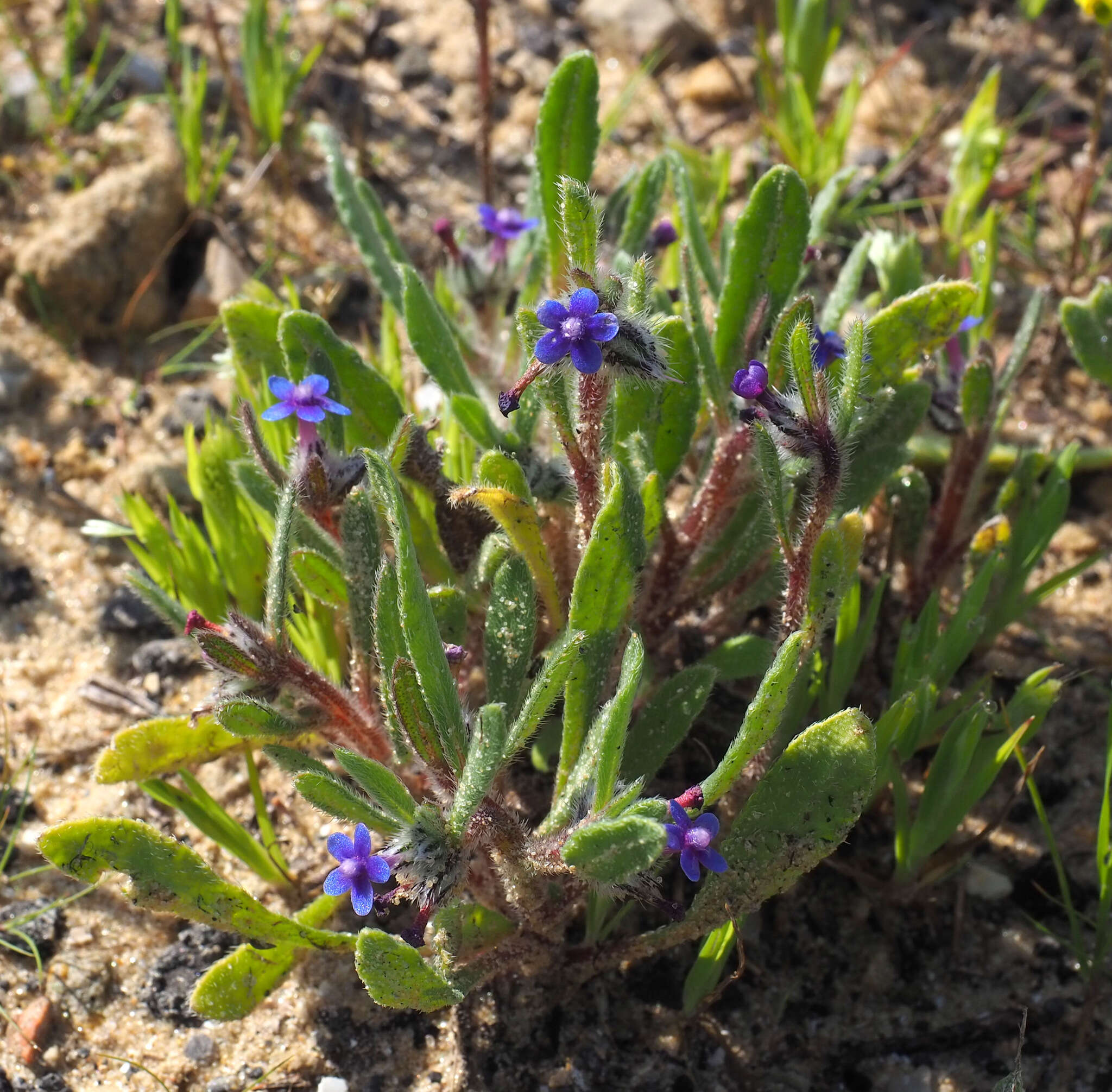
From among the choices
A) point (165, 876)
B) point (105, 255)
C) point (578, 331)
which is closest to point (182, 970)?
point (165, 876)

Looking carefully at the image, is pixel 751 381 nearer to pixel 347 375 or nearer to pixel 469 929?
pixel 347 375

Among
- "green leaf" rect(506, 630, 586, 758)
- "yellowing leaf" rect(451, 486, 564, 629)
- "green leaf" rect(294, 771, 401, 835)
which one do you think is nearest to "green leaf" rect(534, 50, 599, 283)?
"yellowing leaf" rect(451, 486, 564, 629)

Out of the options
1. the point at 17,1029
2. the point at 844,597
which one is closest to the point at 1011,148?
the point at 844,597

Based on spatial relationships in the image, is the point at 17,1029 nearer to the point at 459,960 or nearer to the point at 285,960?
the point at 285,960

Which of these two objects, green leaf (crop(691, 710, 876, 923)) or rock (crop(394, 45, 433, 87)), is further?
rock (crop(394, 45, 433, 87))

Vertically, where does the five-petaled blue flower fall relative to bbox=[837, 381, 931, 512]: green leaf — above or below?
above

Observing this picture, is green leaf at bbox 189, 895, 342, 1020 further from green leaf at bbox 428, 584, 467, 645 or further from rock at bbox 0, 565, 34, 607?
rock at bbox 0, 565, 34, 607
